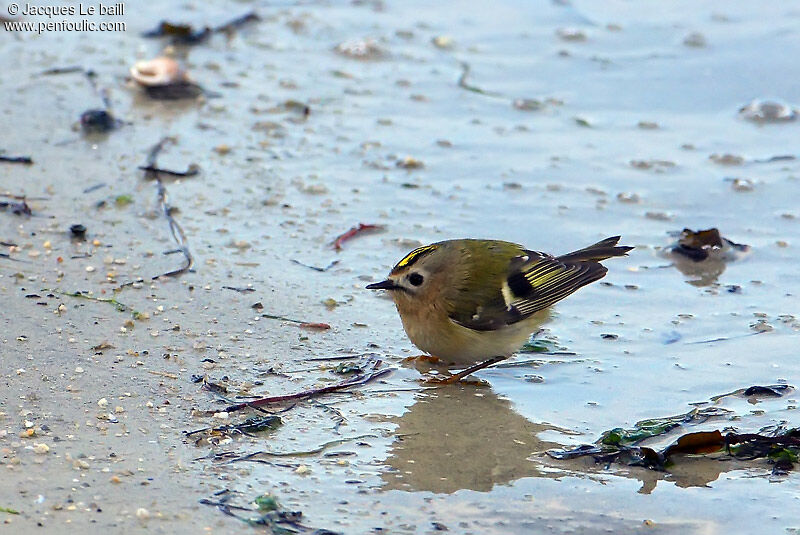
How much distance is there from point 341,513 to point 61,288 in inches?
95.5

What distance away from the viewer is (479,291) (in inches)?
224

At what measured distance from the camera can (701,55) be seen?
9.58 m

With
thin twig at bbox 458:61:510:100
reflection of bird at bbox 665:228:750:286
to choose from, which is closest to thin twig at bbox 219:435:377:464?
reflection of bird at bbox 665:228:750:286

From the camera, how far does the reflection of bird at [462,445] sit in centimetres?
429

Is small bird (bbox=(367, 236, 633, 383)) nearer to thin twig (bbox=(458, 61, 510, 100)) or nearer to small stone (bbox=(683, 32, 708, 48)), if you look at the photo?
thin twig (bbox=(458, 61, 510, 100))

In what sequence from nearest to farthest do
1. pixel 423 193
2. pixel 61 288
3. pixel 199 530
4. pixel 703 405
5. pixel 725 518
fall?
1. pixel 199 530
2. pixel 725 518
3. pixel 703 405
4. pixel 61 288
5. pixel 423 193

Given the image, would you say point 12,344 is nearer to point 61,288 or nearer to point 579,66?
point 61,288

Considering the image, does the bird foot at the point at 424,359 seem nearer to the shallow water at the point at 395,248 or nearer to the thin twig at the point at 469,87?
the shallow water at the point at 395,248

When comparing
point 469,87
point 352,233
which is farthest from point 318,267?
point 469,87

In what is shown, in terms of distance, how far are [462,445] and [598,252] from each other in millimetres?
1652

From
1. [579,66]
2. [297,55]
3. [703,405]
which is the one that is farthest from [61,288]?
[579,66]

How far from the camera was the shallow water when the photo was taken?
4184mm

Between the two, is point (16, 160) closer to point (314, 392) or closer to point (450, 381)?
point (314, 392)

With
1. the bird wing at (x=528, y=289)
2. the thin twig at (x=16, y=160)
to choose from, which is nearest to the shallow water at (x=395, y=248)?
the thin twig at (x=16, y=160)
